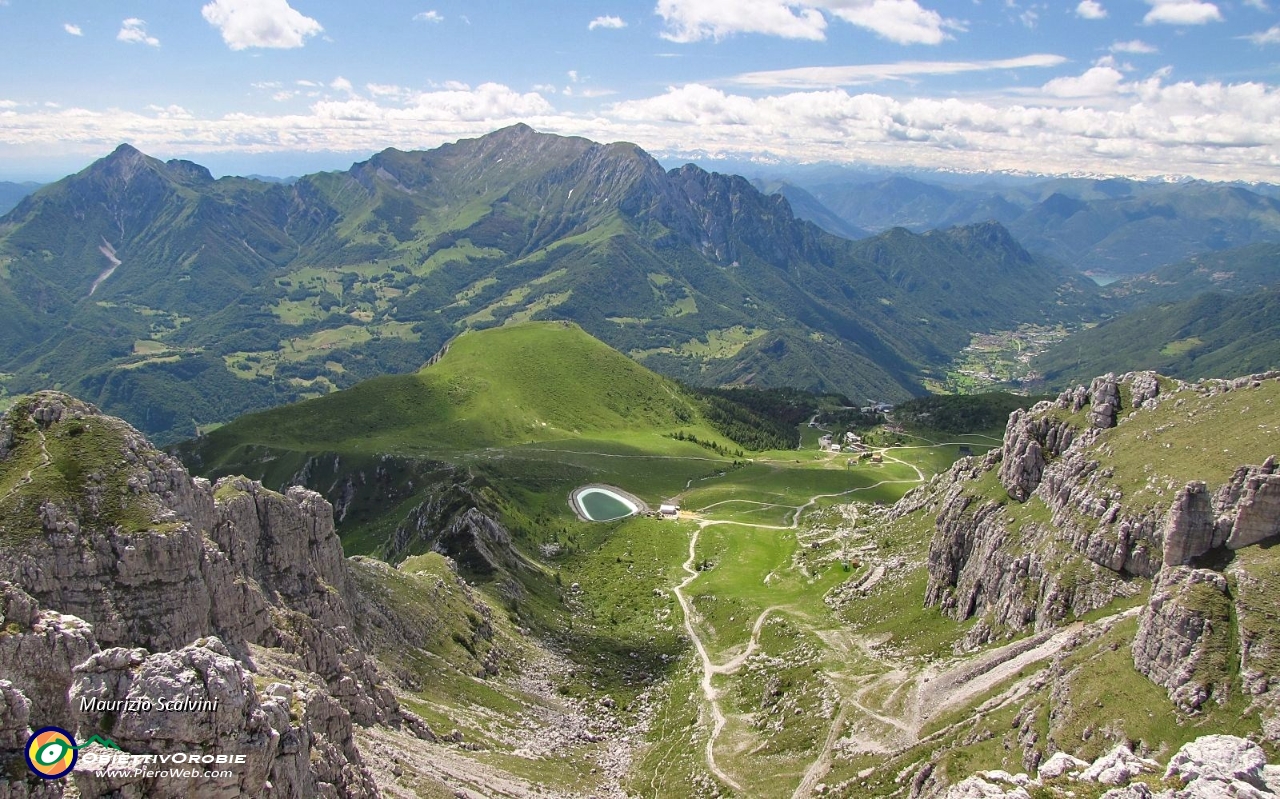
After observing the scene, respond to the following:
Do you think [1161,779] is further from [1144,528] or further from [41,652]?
[41,652]

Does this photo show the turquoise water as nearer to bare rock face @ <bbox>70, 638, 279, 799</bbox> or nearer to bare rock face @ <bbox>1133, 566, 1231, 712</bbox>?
bare rock face @ <bbox>1133, 566, 1231, 712</bbox>

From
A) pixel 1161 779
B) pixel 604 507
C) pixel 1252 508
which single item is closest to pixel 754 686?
pixel 1252 508

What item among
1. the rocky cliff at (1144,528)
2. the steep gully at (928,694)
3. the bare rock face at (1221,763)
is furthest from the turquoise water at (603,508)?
the bare rock face at (1221,763)

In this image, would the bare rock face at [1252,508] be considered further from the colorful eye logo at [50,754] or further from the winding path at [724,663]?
the colorful eye logo at [50,754]

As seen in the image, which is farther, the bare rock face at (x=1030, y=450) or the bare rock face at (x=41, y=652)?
the bare rock face at (x=1030, y=450)

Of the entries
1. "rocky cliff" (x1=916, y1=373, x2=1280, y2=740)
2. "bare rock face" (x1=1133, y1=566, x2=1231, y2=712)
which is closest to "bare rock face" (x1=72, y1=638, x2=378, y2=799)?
"bare rock face" (x1=1133, y1=566, x2=1231, y2=712)

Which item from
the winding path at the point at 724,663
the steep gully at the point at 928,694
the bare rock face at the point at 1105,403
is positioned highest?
the bare rock face at the point at 1105,403
